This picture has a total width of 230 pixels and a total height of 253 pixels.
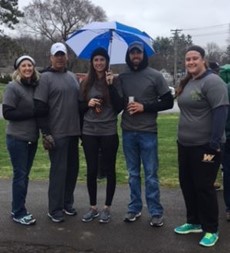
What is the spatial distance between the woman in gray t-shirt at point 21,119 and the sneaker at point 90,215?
585mm

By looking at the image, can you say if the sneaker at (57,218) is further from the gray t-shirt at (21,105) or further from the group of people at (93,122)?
the gray t-shirt at (21,105)

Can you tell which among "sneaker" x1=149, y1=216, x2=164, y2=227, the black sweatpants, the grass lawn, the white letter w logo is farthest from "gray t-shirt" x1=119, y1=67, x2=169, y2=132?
the grass lawn

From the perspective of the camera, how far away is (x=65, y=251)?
15.9 feet

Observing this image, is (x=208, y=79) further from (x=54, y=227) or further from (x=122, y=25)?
(x=54, y=227)

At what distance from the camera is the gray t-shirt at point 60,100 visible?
5.49 m

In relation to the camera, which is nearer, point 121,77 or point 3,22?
point 121,77

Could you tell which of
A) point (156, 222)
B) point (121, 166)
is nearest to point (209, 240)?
point (156, 222)

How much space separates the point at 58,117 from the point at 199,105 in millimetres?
1634

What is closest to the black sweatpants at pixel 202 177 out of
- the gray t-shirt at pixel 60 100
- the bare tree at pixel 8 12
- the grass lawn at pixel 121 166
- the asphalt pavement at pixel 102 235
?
the asphalt pavement at pixel 102 235

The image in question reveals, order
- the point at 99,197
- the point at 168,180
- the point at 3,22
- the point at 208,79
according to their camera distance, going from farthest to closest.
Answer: the point at 3,22 < the point at 168,180 < the point at 99,197 < the point at 208,79

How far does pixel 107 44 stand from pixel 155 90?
4.09ft

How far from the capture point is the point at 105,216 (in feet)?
18.7

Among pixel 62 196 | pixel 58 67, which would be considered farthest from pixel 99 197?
pixel 58 67

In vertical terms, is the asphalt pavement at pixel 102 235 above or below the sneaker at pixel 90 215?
below
